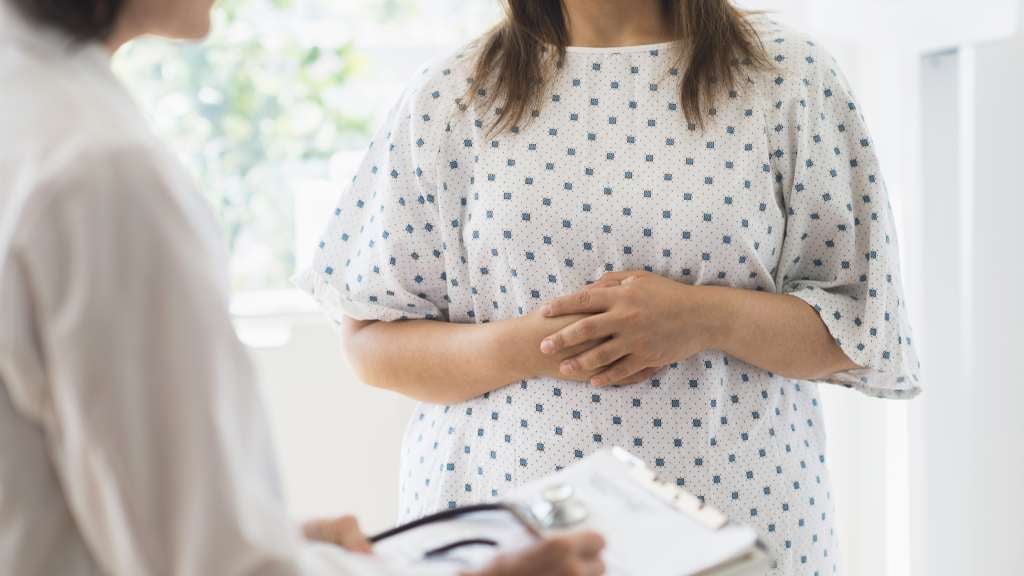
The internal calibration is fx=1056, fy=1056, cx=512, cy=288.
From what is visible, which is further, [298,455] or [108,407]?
[298,455]

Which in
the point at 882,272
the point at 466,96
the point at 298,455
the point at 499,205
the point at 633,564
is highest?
the point at 466,96

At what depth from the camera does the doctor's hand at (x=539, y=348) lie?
117cm

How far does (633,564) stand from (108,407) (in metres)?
0.41

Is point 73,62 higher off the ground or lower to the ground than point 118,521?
higher

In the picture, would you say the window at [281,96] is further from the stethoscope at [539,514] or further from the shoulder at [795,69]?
the stethoscope at [539,514]

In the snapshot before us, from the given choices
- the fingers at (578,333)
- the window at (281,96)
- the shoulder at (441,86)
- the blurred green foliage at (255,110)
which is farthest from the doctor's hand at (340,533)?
the blurred green foliage at (255,110)

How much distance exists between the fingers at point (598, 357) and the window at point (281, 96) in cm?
150

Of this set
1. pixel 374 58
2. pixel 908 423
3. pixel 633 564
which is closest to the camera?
pixel 633 564

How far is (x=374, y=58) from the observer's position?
2.63m

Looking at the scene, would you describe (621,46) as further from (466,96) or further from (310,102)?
(310,102)

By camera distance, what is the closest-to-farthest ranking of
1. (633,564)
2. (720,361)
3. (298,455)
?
(633,564), (720,361), (298,455)

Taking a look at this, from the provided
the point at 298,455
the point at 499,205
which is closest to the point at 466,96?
the point at 499,205

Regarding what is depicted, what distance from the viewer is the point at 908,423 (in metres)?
1.86

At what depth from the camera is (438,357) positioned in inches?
49.9
